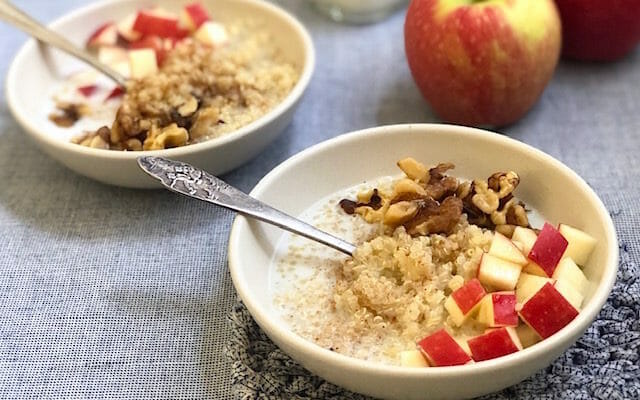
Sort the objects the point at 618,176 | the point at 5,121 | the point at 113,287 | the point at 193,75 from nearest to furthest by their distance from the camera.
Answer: the point at 113,287 < the point at 618,176 < the point at 193,75 < the point at 5,121

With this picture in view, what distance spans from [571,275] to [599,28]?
2.02 ft

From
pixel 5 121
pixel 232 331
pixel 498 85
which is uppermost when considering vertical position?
pixel 498 85

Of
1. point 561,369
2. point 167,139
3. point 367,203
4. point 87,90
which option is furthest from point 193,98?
point 561,369

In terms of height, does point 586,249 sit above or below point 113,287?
above

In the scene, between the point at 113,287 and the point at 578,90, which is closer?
the point at 113,287

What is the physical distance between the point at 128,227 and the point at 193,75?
0.28 metres

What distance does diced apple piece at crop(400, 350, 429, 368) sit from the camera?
80 cm

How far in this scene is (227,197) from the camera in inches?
37.8

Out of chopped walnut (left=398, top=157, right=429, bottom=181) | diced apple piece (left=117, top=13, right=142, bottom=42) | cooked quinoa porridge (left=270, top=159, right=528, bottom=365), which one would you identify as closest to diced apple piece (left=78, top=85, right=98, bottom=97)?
diced apple piece (left=117, top=13, right=142, bottom=42)

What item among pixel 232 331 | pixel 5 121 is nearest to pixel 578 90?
pixel 232 331

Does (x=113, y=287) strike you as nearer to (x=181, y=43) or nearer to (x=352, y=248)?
(x=352, y=248)

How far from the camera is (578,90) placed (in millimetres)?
1337

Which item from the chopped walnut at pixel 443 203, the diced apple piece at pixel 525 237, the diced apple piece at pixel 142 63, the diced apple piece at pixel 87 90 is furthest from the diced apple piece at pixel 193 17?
the diced apple piece at pixel 525 237

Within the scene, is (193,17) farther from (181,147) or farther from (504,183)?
(504,183)
